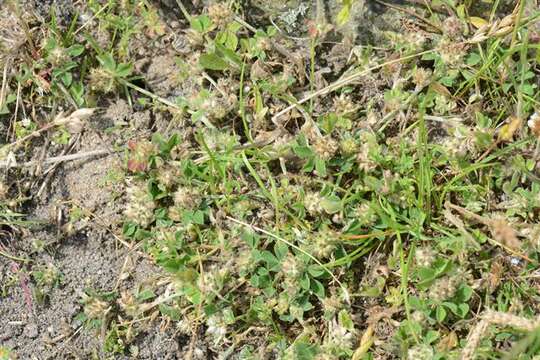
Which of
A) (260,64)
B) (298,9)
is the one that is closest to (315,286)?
(260,64)

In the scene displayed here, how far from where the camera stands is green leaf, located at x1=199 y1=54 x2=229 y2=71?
2926 millimetres

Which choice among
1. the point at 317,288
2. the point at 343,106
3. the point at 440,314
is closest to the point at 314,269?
the point at 317,288

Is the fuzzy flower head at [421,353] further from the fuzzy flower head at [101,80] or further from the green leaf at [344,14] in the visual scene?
the fuzzy flower head at [101,80]

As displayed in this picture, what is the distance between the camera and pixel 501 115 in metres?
2.85

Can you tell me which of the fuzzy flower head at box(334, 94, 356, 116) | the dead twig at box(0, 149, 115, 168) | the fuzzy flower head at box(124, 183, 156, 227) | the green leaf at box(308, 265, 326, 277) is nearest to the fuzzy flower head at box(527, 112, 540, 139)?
the fuzzy flower head at box(334, 94, 356, 116)

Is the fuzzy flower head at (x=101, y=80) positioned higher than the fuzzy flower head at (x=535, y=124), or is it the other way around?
the fuzzy flower head at (x=101, y=80)

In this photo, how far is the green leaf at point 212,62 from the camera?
2926mm

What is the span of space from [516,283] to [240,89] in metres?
1.35

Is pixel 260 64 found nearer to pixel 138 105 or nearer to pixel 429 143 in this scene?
pixel 138 105

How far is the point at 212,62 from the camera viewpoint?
2945 millimetres

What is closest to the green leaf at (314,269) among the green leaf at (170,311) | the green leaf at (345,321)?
the green leaf at (345,321)

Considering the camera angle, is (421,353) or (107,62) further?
(107,62)

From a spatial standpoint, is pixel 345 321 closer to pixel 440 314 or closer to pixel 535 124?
pixel 440 314

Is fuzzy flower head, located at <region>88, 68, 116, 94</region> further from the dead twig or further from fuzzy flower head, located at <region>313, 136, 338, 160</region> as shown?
fuzzy flower head, located at <region>313, 136, 338, 160</region>
